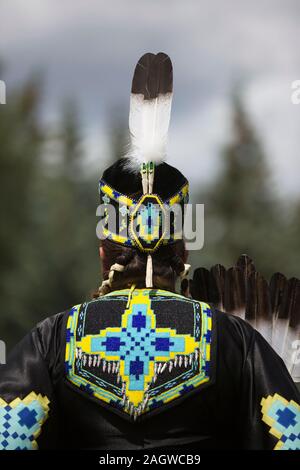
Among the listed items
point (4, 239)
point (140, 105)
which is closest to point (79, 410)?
point (140, 105)

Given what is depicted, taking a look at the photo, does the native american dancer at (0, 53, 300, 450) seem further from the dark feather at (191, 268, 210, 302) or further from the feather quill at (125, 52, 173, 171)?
the dark feather at (191, 268, 210, 302)

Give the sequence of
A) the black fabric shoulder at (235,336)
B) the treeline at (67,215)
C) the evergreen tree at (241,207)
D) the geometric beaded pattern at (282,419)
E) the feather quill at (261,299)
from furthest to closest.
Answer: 1. the evergreen tree at (241,207)
2. the treeline at (67,215)
3. the feather quill at (261,299)
4. the black fabric shoulder at (235,336)
5. the geometric beaded pattern at (282,419)

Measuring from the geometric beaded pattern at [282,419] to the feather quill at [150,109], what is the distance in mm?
828

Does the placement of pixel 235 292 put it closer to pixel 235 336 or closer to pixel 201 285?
pixel 201 285

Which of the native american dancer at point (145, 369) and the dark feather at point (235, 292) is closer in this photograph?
the native american dancer at point (145, 369)

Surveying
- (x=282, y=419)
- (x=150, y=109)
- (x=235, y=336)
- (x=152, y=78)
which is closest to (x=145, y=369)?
(x=235, y=336)

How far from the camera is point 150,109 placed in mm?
3156

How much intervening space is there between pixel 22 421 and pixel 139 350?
389mm

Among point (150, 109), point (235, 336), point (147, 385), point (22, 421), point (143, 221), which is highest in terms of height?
point (150, 109)

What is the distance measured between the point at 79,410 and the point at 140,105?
0.99 meters

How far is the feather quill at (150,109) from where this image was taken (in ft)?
10.3

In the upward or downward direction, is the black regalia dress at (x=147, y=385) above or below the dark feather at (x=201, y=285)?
below

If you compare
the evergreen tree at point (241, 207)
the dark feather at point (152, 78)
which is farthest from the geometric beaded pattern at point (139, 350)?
the evergreen tree at point (241, 207)

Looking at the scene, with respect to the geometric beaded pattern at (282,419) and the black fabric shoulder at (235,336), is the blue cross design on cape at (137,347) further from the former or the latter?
the geometric beaded pattern at (282,419)
